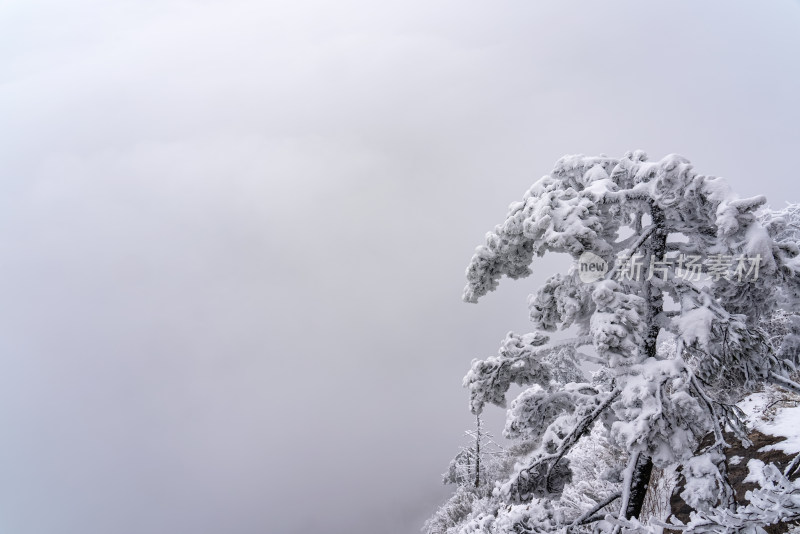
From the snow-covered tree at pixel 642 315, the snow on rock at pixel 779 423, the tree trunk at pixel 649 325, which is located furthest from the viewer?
the snow on rock at pixel 779 423

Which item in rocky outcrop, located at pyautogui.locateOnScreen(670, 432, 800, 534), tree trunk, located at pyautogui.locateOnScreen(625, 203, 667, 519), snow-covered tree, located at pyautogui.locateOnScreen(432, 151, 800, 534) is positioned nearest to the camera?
snow-covered tree, located at pyautogui.locateOnScreen(432, 151, 800, 534)

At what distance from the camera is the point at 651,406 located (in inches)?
163

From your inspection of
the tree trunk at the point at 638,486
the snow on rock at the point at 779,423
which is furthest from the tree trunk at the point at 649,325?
the snow on rock at the point at 779,423

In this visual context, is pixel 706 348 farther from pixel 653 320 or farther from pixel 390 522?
pixel 390 522

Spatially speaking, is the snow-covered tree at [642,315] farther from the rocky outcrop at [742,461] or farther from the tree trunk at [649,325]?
the rocky outcrop at [742,461]

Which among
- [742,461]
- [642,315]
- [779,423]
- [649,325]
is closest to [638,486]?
[649,325]

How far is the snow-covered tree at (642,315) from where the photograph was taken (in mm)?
4191

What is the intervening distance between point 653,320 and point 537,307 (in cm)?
142

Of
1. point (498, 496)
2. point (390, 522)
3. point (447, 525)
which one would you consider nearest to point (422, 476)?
point (390, 522)

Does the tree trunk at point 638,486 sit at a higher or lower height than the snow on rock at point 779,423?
higher

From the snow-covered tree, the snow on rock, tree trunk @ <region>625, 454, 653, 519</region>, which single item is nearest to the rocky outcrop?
the snow on rock

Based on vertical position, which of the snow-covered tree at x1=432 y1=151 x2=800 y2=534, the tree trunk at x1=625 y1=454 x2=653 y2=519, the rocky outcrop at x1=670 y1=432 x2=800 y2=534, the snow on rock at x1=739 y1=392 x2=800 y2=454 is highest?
the snow-covered tree at x1=432 y1=151 x2=800 y2=534

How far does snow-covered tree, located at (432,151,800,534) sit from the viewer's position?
13.8 feet

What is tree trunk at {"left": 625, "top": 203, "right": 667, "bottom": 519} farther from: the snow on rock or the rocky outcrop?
the snow on rock
